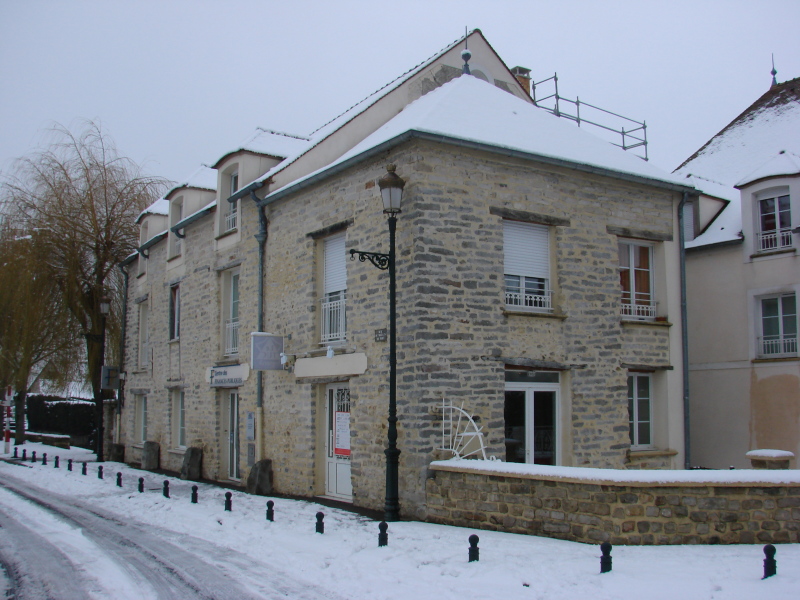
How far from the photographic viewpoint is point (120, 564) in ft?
25.2

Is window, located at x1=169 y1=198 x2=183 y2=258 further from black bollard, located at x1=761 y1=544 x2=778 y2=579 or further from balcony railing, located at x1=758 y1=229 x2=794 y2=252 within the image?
black bollard, located at x1=761 y1=544 x2=778 y2=579

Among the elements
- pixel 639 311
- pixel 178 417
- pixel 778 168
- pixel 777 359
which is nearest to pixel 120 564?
pixel 639 311

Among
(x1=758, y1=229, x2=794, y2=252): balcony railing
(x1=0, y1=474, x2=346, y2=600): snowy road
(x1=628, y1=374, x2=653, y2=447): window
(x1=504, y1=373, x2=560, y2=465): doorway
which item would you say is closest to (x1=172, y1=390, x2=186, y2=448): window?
(x1=0, y1=474, x2=346, y2=600): snowy road

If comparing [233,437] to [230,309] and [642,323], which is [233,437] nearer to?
[230,309]

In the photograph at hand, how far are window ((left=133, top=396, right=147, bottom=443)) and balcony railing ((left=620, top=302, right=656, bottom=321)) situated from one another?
46.7 ft

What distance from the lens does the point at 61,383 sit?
2367cm

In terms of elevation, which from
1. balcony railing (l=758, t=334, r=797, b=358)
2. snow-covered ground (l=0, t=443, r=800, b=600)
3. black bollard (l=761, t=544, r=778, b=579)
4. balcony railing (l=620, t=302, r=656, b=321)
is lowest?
snow-covered ground (l=0, t=443, r=800, b=600)

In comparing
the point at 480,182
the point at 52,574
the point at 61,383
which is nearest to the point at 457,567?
the point at 52,574

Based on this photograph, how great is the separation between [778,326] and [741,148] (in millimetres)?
5283

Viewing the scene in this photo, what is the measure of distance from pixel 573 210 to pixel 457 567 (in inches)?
255

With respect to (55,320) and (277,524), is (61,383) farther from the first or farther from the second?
(277,524)

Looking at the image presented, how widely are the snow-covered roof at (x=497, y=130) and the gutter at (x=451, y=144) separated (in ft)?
0.08

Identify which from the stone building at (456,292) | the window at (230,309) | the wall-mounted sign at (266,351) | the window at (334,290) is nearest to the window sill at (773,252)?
the stone building at (456,292)

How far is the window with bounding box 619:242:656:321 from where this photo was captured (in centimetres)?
1245
